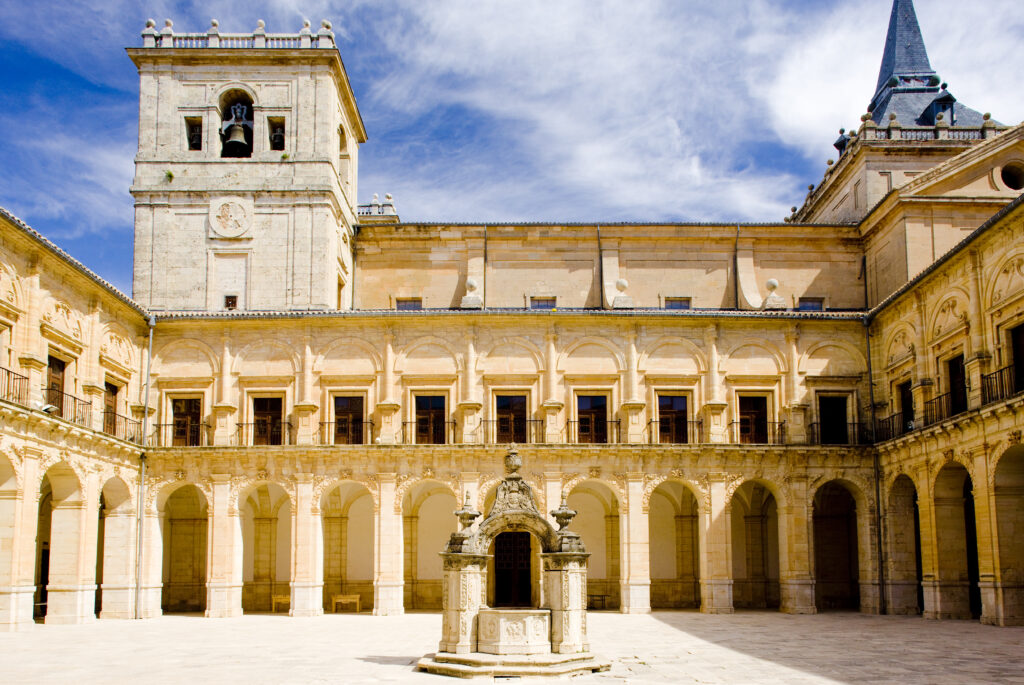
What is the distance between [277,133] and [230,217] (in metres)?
3.47

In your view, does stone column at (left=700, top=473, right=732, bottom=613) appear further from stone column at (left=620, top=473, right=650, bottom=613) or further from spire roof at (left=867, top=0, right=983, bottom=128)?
spire roof at (left=867, top=0, right=983, bottom=128)

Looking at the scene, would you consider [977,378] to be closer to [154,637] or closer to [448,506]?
[448,506]

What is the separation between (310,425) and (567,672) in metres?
17.5

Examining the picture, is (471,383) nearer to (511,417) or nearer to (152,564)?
(511,417)

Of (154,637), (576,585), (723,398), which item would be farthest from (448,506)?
(576,585)

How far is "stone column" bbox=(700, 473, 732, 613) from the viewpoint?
30906mm

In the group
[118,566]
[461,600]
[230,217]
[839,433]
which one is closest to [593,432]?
[839,433]

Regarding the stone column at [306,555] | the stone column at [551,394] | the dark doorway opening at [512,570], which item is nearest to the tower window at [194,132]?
the stone column at [306,555]

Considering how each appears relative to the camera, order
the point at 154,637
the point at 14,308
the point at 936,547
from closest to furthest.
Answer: the point at 154,637 < the point at 14,308 < the point at 936,547

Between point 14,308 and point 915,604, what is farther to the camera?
point 915,604

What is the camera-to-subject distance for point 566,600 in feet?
56.0

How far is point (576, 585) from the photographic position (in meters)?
17.3

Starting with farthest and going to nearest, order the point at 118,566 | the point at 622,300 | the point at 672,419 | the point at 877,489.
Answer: the point at 622,300
the point at 672,419
the point at 877,489
the point at 118,566

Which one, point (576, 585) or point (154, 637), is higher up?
point (576, 585)
